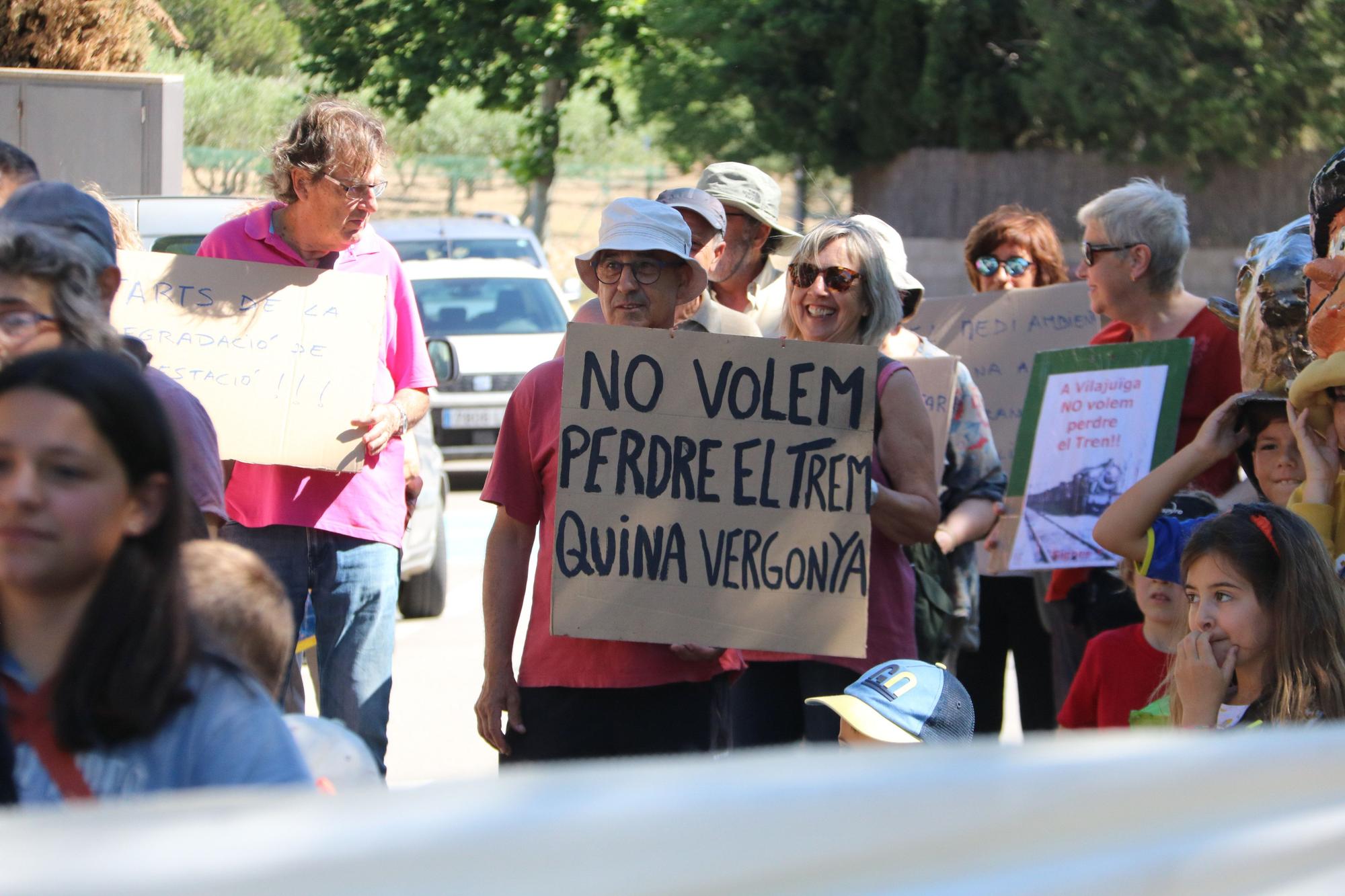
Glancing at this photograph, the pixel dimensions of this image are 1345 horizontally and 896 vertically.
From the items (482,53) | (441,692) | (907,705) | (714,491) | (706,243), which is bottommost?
(441,692)

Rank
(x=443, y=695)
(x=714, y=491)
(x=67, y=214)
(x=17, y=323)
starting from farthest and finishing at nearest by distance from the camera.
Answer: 1. (x=443, y=695)
2. (x=714, y=491)
3. (x=67, y=214)
4. (x=17, y=323)

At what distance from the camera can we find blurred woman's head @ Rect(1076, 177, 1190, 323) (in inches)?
186

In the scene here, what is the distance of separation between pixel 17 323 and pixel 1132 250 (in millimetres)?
3329

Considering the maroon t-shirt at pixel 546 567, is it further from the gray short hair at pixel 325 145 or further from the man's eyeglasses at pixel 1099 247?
the man's eyeglasses at pixel 1099 247

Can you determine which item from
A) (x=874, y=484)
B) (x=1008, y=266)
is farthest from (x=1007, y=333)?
(x=874, y=484)

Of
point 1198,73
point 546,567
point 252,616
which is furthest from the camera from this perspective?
Result: point 1198,73

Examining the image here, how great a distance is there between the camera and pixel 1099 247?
15.6 ft

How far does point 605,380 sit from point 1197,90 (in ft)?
66.4

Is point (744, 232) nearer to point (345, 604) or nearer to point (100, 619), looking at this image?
point (345, 604)

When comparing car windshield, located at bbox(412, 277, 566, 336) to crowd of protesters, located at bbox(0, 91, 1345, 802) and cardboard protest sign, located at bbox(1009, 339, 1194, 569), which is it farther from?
cardboard protest sign, located at bbox(1009, 339, 1194, 569)

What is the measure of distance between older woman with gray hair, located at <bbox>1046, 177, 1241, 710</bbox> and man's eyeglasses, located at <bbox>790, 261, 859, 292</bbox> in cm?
109

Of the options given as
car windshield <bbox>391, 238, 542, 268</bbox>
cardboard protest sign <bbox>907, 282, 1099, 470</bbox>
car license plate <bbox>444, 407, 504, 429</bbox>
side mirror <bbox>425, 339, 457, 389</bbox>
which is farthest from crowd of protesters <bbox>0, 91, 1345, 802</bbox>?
car windshield <bbox>391, 238, 542, 268</bbox>

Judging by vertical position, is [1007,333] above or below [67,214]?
below

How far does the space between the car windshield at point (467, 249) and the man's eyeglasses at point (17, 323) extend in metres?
12.6
